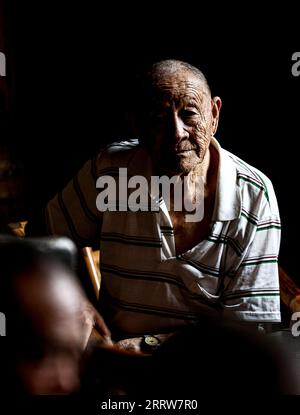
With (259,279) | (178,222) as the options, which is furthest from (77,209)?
(259,279)

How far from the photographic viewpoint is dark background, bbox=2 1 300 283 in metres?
2.18

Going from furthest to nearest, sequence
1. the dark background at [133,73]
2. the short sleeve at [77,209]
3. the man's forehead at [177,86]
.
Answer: the dark background at [133,73]
the short sleeve at [77,209]
the man's forehead at [177,86]

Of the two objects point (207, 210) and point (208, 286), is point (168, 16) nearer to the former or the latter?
point (207, 210)

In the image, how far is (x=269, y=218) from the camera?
1.63m

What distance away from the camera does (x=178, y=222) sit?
169 centimetres

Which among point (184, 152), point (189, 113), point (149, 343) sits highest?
point (189, 113)

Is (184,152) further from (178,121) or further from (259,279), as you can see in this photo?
(259,279)

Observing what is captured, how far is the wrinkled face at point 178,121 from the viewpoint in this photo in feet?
5.11

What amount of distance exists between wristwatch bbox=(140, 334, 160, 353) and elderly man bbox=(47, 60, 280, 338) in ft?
0.23

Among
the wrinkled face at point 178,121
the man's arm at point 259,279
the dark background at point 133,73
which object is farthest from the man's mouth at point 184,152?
the dark background at point 133,73

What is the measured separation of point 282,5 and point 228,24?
0.21 meters

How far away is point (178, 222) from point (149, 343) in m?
0.37

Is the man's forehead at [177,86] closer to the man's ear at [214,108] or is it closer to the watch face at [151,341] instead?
the man's ear at [214,108]

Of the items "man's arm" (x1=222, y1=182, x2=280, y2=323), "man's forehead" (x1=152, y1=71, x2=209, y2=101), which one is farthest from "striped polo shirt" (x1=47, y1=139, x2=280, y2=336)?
"man's forehead" (x1=152, y1=71, x2=209, y2=101)
